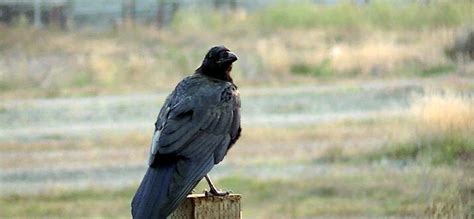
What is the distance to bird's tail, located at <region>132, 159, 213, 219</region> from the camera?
4117mm

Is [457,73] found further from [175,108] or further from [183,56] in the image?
[175,108]

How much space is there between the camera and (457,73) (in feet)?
52.6

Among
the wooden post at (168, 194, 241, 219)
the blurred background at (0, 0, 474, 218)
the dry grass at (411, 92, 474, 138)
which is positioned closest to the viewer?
the wooden post at (168, 194, 241, 219)

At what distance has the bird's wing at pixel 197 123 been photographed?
14.8 feet

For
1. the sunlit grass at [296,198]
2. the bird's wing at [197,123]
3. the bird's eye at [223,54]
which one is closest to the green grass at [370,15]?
the sunlit grass at [296,198]

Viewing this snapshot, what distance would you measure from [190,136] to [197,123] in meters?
0.16

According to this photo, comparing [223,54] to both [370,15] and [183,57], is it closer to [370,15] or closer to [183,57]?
[183,57]

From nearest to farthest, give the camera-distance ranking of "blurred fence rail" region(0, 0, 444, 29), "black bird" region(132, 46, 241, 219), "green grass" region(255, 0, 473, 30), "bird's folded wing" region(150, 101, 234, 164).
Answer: "black bird" region(132, 46, 241, 219)
"bird's folded wing" region(150, 101, 234, 164)
"green grass" region(255, 0, 473, 30)
"blurred fence rail" region(0, 0, 444, 29)

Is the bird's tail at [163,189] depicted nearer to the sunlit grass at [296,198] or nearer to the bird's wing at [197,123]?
the bird's wing at [197,123]

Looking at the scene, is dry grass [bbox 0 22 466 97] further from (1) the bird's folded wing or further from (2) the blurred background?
(1) the bird's folded wing

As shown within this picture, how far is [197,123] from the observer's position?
481cm

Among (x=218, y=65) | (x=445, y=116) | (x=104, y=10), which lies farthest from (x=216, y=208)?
(x=104, y=10)

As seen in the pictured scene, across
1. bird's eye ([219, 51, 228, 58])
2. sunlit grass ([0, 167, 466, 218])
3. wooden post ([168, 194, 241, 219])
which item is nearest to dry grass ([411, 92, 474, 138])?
sunlit grass ([0, 167, 466, 218])

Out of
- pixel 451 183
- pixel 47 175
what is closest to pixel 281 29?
pixel 47 175
